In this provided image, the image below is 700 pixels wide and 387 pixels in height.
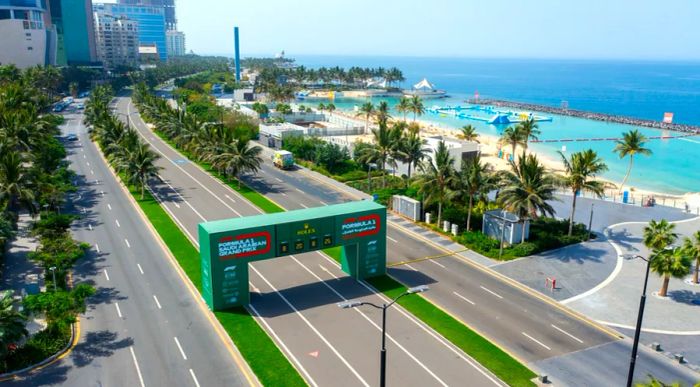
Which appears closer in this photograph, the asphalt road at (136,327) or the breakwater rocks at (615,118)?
the asphalt road at (136,327)

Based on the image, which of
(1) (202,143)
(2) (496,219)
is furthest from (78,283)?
(1) (202,143)

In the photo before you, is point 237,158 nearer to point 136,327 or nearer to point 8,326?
point 136,327

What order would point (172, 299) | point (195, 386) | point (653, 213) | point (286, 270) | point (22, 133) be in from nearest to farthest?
point (195, 386) < point (172, 299) < point (286, 270) < point (653, 213) < point (22, 133)

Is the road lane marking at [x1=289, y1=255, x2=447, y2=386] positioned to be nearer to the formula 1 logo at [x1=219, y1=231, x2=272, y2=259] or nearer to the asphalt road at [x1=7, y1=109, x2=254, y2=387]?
the formula 1 logo at [x1=219, y1=231, x2=272, y2=259]

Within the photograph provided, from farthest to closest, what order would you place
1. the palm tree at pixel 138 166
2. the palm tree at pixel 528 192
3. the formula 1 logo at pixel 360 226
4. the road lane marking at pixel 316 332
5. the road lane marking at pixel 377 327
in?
the palm tree at pixel 138 166, the palm tree at pixel 528 192, the formula 1 logo at pixel 360 226, the road lane marking at pixel 377 327, the road lane marking at pixel 316 332

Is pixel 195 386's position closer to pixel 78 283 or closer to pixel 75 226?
pixel 78 283

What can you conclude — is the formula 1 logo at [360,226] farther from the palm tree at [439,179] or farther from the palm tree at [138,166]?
the palm tree at [138,166]

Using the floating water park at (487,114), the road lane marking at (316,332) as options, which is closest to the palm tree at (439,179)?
the road lane marking at (316,332)
